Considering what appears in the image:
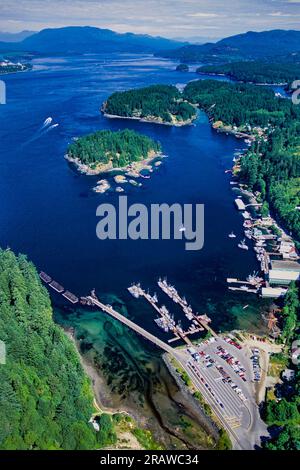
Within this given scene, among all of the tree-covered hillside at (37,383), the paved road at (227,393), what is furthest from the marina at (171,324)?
the tree-covered hillside at (37,383)

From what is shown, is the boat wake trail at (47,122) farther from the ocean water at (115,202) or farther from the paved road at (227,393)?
the paved road at (227,393)

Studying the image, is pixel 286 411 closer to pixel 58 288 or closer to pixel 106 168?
pixel 58 288

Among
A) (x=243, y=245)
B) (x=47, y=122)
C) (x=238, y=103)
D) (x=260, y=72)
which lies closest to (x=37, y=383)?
(x=243, y=245)

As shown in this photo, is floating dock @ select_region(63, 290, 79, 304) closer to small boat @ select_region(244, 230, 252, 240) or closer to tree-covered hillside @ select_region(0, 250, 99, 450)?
tree-covered hillside @ select_region(0, 250, 99, 450)

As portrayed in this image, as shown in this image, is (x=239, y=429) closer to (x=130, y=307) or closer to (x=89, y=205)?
(x=130, y=307)

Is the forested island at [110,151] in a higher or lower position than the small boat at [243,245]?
higher

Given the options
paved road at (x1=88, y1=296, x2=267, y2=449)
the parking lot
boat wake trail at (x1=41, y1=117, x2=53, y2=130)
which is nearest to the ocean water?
boat wake trail at (x1=41, y1=117, x2=53, y2=130)
